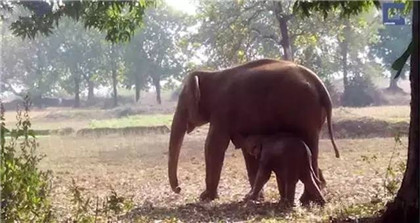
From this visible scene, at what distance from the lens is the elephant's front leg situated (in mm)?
3844

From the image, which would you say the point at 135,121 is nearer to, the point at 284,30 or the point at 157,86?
the point at 157,86

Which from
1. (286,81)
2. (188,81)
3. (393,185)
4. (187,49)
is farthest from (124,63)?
(393,185)

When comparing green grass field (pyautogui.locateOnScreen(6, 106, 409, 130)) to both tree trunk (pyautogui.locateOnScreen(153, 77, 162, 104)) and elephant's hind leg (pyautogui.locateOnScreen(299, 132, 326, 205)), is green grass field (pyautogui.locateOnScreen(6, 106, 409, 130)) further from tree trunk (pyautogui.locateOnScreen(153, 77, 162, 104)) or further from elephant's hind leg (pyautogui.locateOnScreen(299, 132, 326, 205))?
elephant's hind leg (pyautogui.locateOnScreen(299, 132, 326, 205))

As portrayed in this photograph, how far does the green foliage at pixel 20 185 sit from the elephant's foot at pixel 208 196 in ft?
4.09

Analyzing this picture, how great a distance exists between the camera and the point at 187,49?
353cm

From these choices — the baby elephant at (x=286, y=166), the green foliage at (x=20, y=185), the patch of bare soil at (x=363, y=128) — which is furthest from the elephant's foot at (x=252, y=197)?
the patch of bare soil at (x=363, y=128)

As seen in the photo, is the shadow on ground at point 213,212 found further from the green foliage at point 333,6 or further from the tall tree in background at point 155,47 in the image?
the green foliage at point 333,6

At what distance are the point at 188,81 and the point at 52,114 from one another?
0.81m

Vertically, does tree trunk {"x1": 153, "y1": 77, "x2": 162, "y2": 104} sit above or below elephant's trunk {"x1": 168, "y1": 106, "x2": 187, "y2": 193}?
above

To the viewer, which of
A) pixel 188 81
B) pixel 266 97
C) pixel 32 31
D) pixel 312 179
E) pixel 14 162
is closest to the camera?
pixel 14 162

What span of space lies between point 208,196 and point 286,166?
50 cm

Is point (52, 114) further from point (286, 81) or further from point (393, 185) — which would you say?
point (393, 185)

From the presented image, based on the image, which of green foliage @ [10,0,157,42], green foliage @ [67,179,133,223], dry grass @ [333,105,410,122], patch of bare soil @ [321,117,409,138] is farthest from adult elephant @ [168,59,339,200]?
patch of bare soil @ [321,117,409,138]

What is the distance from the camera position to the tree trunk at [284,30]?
378 centimetres
